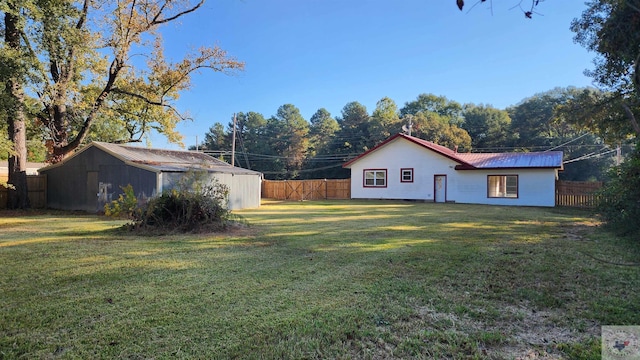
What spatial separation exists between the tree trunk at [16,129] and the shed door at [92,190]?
2770 millimetres

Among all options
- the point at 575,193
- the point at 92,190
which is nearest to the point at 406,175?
the point at 575,193

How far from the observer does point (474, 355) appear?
2.59m

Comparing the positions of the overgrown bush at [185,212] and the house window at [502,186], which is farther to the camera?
the house window at [502,186]

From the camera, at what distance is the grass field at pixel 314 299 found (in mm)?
2730

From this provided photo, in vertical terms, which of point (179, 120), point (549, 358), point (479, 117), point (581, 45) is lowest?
point (549, 358)

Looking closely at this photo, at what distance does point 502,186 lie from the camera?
21609 millimetres

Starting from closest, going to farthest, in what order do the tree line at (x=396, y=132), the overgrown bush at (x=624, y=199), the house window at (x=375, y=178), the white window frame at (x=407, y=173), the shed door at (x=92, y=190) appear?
the overgrown bush at (x=624, y=199) < the shed door at (x=92, y=190) < the white window frame at (x=407, y=173) < the house window at (x=375, y=178) < the tree line at (x=396, y=132)

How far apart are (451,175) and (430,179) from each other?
1271 mm

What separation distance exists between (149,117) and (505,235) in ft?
64.5

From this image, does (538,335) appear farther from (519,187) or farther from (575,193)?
(575,193)

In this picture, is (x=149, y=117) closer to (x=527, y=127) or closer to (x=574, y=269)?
(x=574, y=269)

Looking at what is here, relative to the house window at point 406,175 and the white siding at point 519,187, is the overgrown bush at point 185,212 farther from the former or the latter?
the white siding at point 519,187

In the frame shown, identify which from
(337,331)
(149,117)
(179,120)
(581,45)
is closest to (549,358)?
(337,331)

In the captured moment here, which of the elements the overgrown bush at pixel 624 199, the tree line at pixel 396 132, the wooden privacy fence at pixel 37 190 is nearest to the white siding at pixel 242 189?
the wooden privacy fence at pixel 37 190
